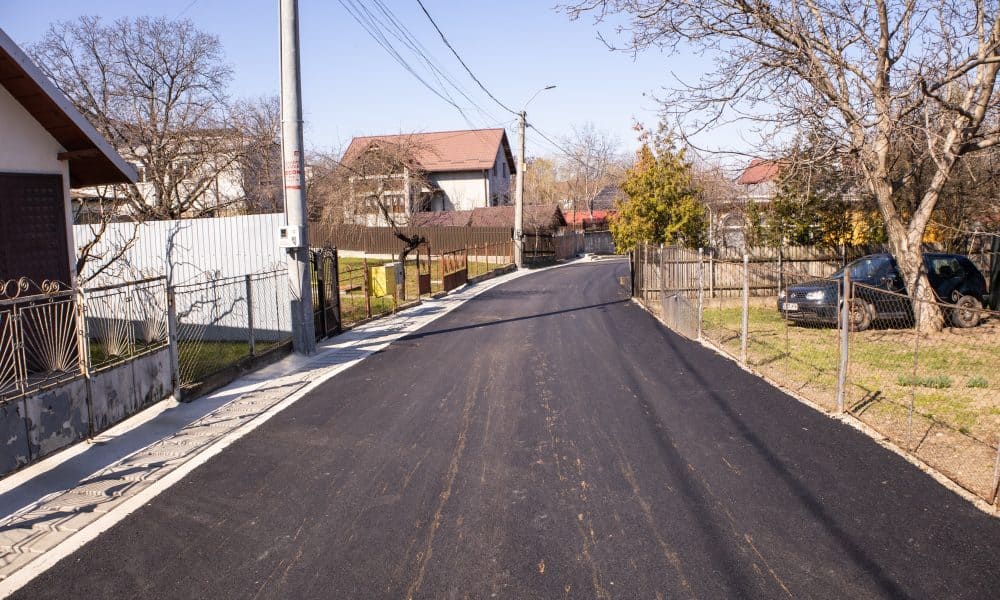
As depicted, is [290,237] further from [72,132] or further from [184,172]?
[184,172]

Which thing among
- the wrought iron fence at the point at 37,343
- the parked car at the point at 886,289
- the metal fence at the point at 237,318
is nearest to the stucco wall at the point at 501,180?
the parked car at the point at 886,289

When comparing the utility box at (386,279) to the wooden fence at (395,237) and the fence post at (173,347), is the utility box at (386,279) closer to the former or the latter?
the fence post at (173,347)

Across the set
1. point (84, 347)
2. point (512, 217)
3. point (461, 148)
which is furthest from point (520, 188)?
point (84, 347)

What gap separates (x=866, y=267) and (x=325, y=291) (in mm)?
12341

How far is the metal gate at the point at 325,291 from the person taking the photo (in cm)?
1478

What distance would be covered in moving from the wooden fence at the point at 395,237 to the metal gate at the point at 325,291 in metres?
27.2

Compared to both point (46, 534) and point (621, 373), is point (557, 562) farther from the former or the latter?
point (621, 373)

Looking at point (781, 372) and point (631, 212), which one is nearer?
point (781, 372)

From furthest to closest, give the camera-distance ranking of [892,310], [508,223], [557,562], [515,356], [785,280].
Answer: [508,223] < [785,280] < [892,310] < [515,356] < [557,562]

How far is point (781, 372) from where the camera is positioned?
36.4 feet

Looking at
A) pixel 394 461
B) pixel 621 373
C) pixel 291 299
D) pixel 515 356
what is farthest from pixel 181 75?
pixel 394 461

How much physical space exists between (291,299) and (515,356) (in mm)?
4438

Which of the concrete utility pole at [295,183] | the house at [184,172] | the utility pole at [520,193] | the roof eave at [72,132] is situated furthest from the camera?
the utility pole at [520,193]

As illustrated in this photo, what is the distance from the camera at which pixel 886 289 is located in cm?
1507
